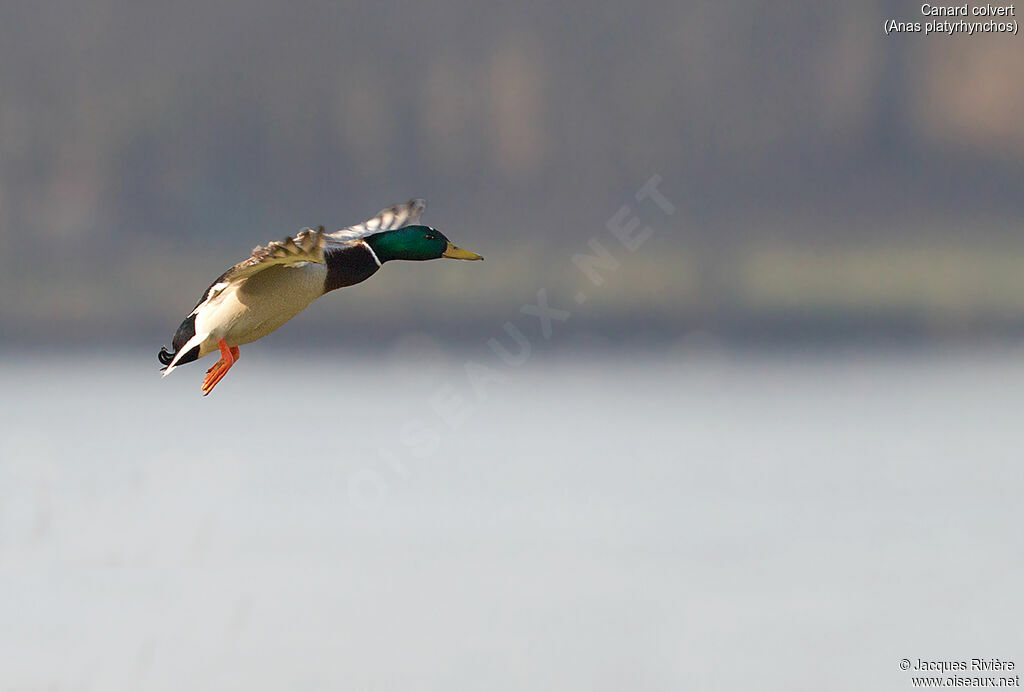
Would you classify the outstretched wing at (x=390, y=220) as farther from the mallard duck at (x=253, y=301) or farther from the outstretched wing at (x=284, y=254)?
the outstretched wing at (x=284, y=254)

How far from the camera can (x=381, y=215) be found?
1242 cm

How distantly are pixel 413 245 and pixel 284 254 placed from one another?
1.98 meters

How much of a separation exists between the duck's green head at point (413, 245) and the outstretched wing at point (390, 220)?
35cm

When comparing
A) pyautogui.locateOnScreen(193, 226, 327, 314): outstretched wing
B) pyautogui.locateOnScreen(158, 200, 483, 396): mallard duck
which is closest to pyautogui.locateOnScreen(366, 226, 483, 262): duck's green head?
pyautogui.locateOnScreen(158, 200, 483, 396): mallard duck

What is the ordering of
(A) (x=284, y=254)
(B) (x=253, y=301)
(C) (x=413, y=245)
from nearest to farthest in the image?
(A) (x=284, y=254), (B) (x=253, y=301), (C) (x=413, y=245)

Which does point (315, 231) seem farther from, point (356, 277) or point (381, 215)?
point (381, 215)

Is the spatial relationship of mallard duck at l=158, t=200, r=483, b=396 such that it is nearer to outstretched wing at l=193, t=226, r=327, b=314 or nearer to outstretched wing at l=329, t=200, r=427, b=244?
outstretched wing at l=193, t=226, r=327, b=314

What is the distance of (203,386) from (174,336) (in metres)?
0.89

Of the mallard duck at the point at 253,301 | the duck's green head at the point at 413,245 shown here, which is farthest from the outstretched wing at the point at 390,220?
the mallard duck at the point at 253,301

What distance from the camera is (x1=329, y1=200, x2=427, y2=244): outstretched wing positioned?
12047 millimetres

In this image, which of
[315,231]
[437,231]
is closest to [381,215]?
[437,231]

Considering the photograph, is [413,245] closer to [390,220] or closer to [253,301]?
[390,220]

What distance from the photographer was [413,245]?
11.5 meters

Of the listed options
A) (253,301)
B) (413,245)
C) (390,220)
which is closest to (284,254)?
(253,301)
